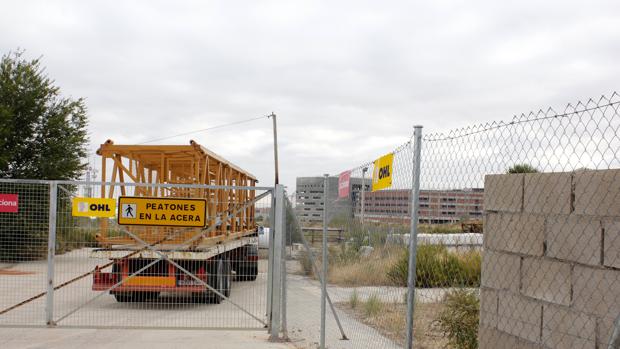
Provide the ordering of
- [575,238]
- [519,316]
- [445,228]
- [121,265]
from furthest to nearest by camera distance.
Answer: [121,265] < [445,228] < [519,316] < [575,238]

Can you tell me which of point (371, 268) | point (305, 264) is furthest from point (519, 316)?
point (305, 264)

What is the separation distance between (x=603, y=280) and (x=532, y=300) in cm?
62

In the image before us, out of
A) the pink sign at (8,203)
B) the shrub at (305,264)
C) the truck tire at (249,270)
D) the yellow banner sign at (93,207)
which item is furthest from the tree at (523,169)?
the truck tire at (249,270)

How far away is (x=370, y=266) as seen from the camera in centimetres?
659

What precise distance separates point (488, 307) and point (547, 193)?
3.17 feet

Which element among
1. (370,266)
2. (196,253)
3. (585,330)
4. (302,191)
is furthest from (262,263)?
(585,330)

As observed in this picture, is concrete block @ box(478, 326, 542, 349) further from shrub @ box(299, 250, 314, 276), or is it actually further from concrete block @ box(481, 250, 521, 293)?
shrub @ box(299, 250, 314, 276)

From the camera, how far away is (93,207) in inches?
391

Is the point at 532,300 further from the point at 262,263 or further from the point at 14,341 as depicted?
the point at 262,263

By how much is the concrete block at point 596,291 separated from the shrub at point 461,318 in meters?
3.75

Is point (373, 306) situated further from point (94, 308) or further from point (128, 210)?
point (94, 308)

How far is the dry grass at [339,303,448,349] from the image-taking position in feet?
23.3

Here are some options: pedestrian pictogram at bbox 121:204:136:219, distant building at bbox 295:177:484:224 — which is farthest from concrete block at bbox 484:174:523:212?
pedestrian pictogram at bbox 121:204:136:219

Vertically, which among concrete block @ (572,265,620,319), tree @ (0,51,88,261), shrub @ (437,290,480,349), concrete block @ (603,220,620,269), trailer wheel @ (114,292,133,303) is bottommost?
trailer wheel @ (114,292,133,303)
